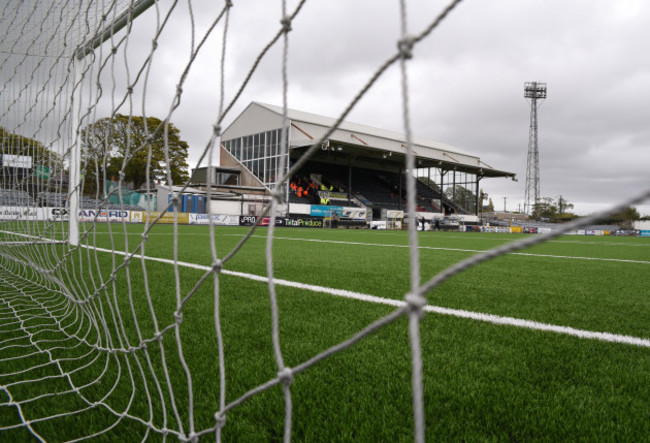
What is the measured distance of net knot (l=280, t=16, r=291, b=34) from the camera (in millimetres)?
1135

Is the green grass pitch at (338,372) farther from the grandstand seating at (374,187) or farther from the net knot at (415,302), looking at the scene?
the grandstand seating at (374,187)

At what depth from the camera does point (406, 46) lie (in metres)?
0.74

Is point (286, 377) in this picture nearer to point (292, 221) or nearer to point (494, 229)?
point (292, 221)

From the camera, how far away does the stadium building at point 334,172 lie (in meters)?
25.0

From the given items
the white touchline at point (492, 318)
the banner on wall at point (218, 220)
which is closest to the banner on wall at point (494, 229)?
the banner on wall at point (218, 220)

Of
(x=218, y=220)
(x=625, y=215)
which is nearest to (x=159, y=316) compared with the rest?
(x=625, y=215)

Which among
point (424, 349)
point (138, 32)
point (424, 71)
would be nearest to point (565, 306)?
point (424, 349)

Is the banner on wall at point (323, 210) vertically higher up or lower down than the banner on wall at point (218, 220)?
higher up

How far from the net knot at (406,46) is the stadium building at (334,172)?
2129 centimetres

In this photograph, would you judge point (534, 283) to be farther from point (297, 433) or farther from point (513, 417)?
point (297, 433)

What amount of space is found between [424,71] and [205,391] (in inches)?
49.3

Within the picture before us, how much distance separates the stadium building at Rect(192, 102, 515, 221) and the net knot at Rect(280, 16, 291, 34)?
20812 mm

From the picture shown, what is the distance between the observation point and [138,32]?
10.0 ft

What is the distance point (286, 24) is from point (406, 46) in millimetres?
532
